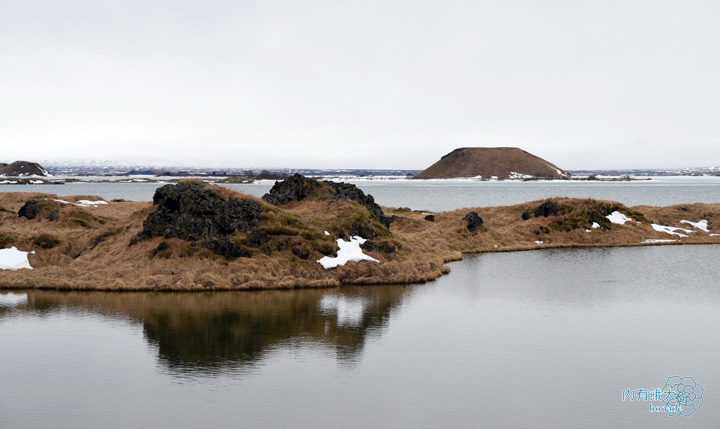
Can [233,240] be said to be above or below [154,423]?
above

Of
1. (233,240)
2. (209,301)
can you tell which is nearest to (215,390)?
(209,301)

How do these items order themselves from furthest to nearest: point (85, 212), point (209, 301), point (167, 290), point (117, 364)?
point (85, 212)
point (167, 290)
point (209, 301)
point (117, 364)

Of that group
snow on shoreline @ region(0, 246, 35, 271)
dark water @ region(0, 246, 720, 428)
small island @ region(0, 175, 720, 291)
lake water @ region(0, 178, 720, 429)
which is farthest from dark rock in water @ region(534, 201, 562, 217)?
snow on shoreline @ region(0, 246, 35, 271)

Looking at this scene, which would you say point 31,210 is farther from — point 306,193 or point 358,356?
point 358,356

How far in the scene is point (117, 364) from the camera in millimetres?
22516

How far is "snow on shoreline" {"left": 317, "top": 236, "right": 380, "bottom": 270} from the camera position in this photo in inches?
1650

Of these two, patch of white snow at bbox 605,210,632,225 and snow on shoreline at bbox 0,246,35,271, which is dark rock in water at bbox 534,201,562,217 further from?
snow on shoreline at bbox 0,246,35,271

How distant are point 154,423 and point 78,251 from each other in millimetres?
31933

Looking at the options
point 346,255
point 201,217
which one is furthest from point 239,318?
point 346,255

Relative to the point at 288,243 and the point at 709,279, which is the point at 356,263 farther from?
the point at 709,279

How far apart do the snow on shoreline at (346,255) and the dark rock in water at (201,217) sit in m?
5.51

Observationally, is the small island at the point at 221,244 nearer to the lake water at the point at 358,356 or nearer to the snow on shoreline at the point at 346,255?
the snow on shoreline at the point at 346,255

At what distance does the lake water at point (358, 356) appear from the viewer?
17.9 metres

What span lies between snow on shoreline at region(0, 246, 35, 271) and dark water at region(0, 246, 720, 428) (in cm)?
607
